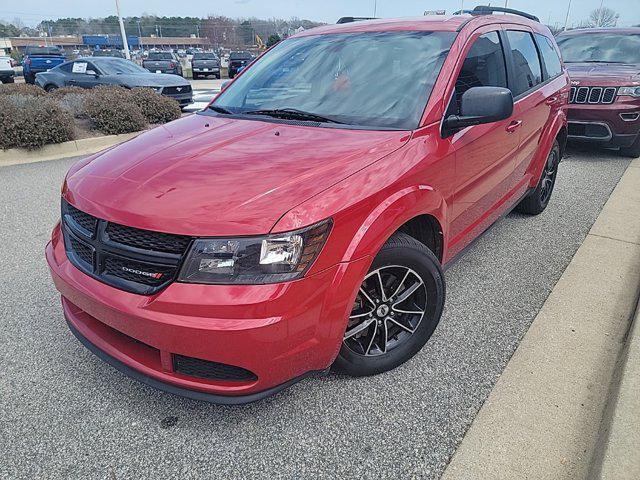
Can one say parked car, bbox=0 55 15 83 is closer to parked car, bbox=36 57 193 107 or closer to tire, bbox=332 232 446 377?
parked car, bbox=36 57 193 107

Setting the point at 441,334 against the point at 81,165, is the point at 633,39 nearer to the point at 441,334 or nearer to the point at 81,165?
→ the point at 441,334

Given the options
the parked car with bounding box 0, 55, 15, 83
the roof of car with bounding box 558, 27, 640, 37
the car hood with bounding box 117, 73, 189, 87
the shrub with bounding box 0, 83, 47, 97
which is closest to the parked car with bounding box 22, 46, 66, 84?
the parked car with bounding box 0, 55, 15, 83

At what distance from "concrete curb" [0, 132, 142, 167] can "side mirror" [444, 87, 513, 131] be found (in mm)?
6660

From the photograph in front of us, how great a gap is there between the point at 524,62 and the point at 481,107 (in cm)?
166

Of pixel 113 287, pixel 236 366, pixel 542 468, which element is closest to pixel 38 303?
pixel 113 287

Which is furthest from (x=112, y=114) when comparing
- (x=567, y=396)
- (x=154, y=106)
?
(x=567, y=396)

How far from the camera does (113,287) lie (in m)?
1.99

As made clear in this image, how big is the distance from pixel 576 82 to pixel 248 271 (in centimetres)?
689

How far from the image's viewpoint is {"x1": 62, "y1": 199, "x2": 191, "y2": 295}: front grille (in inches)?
73.3

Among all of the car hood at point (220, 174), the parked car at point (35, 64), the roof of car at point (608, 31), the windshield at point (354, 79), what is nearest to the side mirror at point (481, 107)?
the windshield at point (354, 79)

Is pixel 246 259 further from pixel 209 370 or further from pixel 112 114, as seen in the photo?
pixel 112 114

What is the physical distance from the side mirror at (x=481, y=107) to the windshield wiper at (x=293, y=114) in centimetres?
66

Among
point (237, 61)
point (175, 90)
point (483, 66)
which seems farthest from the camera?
point (237, 61)

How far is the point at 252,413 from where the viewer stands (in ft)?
7.43
